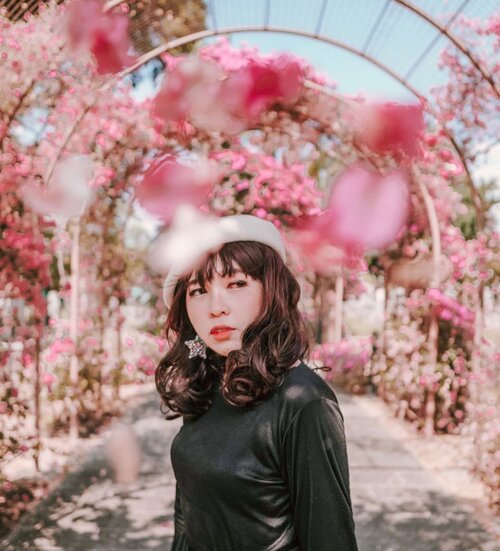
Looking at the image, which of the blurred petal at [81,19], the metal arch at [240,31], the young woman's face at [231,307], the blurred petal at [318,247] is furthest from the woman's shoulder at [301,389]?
the blurred petal at [318,247]

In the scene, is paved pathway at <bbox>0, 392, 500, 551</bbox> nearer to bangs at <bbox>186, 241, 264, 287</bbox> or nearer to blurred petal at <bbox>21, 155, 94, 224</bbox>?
blurred petal at <bbox>21, 155, 94, 224</bbox>

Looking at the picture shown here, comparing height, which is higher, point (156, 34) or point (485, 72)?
point (156, 34)

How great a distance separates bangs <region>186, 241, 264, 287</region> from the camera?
1.26 metres

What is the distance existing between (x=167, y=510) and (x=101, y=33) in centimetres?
293

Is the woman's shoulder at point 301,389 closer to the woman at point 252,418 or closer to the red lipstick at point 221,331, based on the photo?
the woman at point 252,418

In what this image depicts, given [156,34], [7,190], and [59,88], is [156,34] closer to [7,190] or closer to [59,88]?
[59,88]

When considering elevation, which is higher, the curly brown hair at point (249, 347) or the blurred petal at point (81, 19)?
the blurred petal at point (81, 19)

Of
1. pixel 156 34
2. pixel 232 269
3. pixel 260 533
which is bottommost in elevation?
pixel 260 533

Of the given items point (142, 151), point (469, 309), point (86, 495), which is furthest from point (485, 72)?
point (86, 495)

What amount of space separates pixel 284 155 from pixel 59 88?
278 centimetres

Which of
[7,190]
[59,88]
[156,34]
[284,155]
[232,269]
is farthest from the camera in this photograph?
[284,155]

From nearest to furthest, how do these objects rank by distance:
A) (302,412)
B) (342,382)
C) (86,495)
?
(302,412), (86,495), (342,382)

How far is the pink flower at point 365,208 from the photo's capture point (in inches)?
210

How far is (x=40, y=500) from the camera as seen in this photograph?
3.90 m
